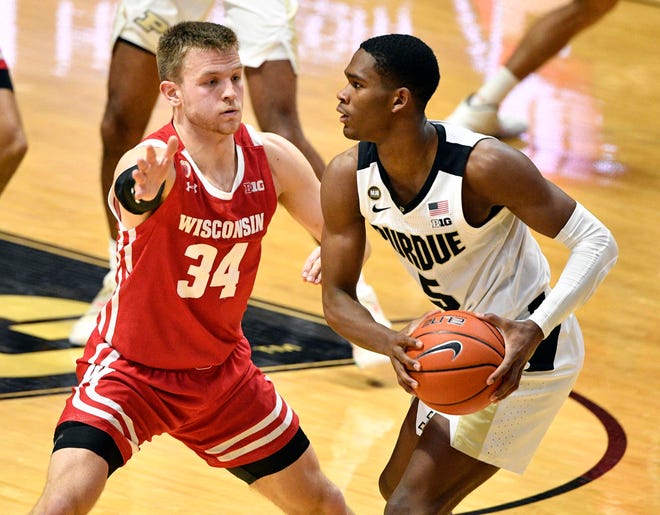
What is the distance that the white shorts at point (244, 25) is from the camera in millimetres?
6500

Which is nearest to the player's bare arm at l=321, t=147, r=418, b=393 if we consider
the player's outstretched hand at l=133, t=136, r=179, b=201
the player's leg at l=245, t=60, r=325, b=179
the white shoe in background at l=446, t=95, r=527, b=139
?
the player's outstretched hand at l=133, t=136, r=179, b=201

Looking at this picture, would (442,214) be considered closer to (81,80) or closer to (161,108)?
(161,108)

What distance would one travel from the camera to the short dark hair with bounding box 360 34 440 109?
13.0 feet

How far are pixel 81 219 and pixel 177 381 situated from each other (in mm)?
3782

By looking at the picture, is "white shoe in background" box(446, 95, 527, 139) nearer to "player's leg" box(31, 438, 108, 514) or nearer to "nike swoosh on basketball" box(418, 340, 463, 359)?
"nike swoosh on basketball" box(418, 340, 463, 359)

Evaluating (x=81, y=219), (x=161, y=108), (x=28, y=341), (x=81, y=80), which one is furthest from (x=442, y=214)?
(x=81, y=80)

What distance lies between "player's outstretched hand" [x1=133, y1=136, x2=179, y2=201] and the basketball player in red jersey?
55mm

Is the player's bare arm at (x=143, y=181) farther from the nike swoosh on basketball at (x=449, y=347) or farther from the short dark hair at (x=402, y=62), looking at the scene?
→ the nike swoosh on basketball at (x=449, y=347)

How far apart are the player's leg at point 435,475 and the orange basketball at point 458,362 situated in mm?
337

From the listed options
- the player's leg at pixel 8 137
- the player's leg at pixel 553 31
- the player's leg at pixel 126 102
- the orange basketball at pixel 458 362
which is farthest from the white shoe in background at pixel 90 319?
the player's leg at pixel 553 31

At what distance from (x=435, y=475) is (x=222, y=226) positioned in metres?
0.99

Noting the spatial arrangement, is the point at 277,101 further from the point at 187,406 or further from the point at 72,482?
the point at 72,482

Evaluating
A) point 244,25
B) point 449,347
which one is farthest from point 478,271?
point 244,25

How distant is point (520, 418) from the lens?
4.24 metres
